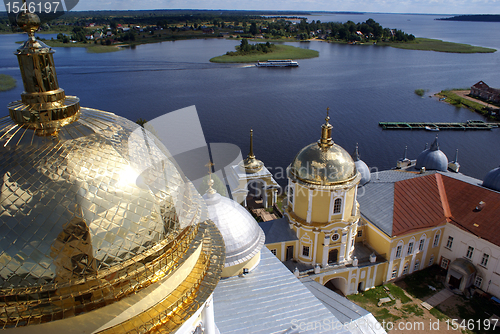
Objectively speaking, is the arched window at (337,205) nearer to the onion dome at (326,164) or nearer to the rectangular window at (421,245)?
the onion dome at (326,164)

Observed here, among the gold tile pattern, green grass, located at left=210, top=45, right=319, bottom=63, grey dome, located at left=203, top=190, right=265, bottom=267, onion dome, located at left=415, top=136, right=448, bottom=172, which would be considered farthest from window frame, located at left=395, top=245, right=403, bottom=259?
green grass, located at left=210, top=45, right=319, bottom=63

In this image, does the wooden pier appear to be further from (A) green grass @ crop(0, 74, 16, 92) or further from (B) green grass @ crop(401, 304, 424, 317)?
(A) green grass @ crop(0, 74, 16, 92)

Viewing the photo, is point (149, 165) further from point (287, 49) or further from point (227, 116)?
point (287, 49)

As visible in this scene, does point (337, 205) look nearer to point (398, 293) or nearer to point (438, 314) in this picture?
point (398, 293)

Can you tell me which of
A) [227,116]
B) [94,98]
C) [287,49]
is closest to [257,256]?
[227,116]

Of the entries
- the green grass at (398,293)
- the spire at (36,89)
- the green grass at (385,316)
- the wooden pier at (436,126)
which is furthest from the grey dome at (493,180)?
the wooden pier at (436,126)

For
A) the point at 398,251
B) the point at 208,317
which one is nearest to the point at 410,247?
the point at 398,251
